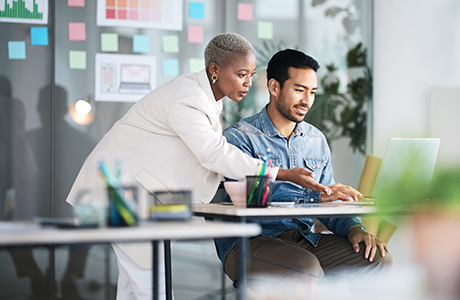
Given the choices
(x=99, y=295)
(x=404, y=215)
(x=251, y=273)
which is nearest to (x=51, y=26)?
(x=99, y=295)

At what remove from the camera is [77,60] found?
113 inches

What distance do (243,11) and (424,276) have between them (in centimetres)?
277

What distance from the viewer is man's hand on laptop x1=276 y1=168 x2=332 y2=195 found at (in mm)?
1544

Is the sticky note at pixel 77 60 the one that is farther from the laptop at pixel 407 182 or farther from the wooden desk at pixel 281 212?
the laptop at pixel 407 182

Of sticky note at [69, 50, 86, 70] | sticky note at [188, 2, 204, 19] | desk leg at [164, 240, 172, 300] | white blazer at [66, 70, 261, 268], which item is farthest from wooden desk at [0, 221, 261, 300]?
sticky note at [188, 2, 204, 19]

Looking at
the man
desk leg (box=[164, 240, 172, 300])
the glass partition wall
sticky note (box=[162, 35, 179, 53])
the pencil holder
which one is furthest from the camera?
sticky note (box=[162, 35, 179, 53])

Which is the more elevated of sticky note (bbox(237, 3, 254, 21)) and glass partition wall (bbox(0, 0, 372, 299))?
sticky note (bbox(237, 3, 254, 21))

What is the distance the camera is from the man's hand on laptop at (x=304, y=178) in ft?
5.07

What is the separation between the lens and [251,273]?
1.67m

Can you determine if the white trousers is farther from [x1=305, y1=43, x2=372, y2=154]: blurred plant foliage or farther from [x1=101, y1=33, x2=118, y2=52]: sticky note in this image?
[x1=305, y1=43, x2=372, y2=154]: blurred plant foliage

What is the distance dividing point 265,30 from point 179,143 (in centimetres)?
161

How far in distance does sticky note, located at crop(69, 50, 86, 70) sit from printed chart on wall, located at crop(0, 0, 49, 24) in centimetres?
25

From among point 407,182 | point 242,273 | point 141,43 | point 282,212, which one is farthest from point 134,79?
point 407,182

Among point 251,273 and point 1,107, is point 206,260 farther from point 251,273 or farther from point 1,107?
point 1,107
